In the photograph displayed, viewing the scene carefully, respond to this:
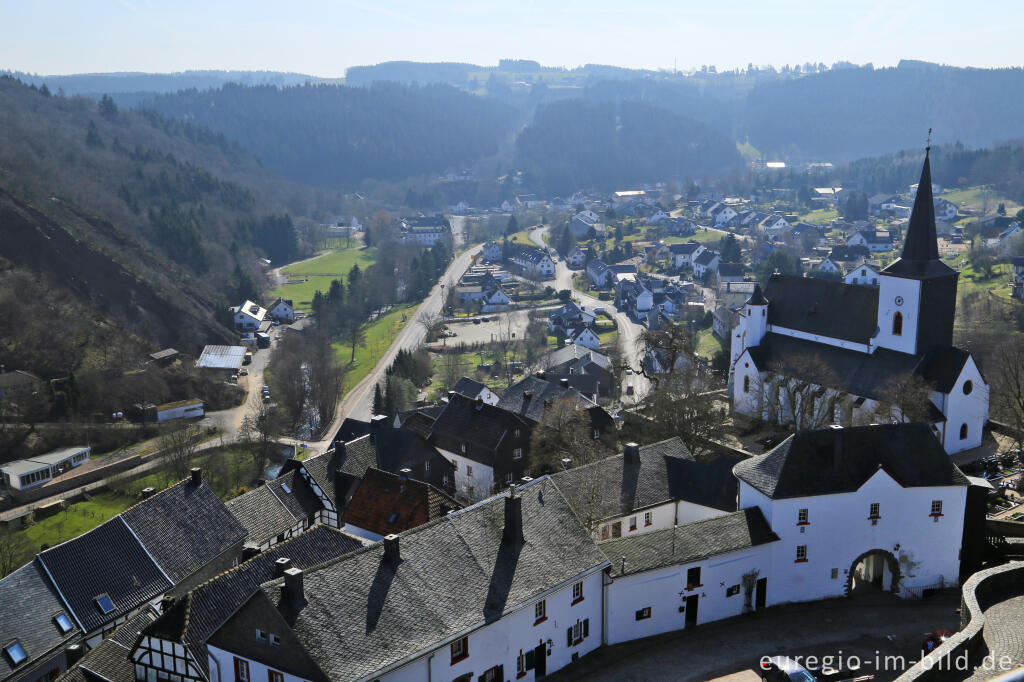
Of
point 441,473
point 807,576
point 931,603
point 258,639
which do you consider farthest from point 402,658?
point 441,473

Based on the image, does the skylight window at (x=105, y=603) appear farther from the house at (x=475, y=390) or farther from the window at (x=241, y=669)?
the house at (x=475, y=390)

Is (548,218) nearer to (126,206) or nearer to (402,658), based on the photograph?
(126,206)

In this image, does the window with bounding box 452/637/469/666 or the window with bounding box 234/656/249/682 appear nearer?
the window with bounding box 234/656/249/682

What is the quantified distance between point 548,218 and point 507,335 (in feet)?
323

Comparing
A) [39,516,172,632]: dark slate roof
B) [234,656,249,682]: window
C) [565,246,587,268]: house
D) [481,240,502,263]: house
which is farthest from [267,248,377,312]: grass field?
[234,656,249,682]: window

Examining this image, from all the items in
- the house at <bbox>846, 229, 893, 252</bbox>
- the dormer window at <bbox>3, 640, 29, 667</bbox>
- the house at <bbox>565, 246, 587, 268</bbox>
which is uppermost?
the dormer window at <bbox>3, 640, 29, 667</bbox>

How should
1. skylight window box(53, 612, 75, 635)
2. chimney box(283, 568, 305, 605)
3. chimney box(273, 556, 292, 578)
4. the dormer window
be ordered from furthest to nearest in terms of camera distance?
1. skylight window box(53, 612, 75, 635)
2. the dormer window
3. chimney box(273, 556, 292, 578)
4. chimney box(283, 568, 305, 605)

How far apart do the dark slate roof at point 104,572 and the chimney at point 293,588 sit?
1182cm

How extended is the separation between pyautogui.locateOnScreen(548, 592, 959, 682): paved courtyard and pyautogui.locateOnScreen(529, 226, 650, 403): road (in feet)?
84.9

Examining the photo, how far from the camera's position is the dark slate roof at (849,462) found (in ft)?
97.1

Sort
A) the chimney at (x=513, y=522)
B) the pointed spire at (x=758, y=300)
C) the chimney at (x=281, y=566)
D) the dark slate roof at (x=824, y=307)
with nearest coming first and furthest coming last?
the chimney at (x=281, y=566)
the chimney at (x=513, y=522)
the dark slate roof at (x=824, y=307)
the pointed spire at (x=758, y=300)

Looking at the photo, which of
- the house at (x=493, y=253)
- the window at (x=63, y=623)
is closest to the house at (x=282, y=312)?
the house at (x=493, y=253)

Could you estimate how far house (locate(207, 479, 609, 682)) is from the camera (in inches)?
844

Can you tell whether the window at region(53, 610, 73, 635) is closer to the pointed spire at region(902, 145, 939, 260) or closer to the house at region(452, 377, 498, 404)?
the house at region(452, 377, 498, 404)
